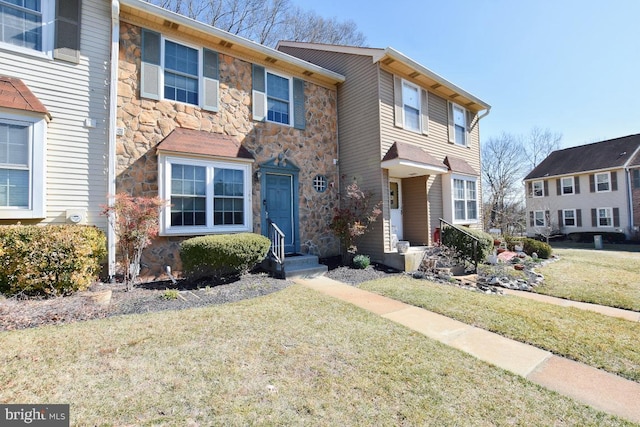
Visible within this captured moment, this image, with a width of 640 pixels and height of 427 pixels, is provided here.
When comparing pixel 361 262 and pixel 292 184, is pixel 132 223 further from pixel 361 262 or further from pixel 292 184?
pixel 361 262

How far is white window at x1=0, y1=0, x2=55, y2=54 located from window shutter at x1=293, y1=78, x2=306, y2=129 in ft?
18.2

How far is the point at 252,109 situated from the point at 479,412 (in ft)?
26.2

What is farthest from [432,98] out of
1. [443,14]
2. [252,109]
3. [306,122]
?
[252,109]

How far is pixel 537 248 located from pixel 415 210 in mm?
5300

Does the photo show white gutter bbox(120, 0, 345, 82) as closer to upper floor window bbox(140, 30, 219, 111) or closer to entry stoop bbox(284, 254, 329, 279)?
upper floor window bbox(140, 30, 219, 111)

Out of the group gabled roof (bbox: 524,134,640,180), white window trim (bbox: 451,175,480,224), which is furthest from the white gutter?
gabled roof (bbox: 524,134,640,180)

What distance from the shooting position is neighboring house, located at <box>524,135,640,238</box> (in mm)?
19797

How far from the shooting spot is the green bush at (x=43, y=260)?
4.55 metres

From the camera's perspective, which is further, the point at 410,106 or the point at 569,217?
the point at 569,217

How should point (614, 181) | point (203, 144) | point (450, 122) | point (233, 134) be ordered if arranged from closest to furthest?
1. point (203, 144)
2. point (233, 134)
3. point (450, 122)
4. point (614, 181)

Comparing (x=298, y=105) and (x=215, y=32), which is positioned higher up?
(x=215, y=32)

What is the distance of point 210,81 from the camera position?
750cm

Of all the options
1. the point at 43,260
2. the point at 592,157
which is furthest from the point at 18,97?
the point at 592,157

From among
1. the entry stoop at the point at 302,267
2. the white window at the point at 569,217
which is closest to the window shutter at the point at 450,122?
the entry stoop at the point at 302,267
